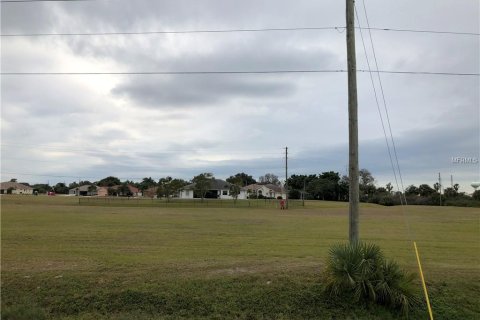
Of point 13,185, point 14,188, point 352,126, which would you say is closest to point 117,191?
point 14,188

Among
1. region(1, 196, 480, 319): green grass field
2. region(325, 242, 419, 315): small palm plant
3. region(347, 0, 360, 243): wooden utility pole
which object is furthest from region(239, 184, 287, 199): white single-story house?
region(325, 242, 419, 315): small palm plant

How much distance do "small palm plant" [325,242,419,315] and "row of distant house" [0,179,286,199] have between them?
4396 inches

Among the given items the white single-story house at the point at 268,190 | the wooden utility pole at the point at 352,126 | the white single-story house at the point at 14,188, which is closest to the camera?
the wooden utility pole at the point at 352,126

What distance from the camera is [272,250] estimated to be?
54.9 feet

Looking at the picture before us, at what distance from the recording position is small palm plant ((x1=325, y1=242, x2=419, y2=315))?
9.62 metres

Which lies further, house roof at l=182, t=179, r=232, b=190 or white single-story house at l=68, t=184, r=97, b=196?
white single-story house at l=68, t=184, r=97, b=196

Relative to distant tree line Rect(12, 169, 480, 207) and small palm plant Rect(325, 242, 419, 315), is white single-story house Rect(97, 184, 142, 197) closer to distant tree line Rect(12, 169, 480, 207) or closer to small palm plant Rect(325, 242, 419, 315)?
distant tree line Rect(12, 169, 480, 207)

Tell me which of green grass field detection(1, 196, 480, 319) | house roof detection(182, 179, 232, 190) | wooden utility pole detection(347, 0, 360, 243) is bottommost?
green grass field detection(1, 196, 480, 319)

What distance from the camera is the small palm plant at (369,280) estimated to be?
9617mm

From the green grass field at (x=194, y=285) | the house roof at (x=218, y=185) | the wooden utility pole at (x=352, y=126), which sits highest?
the house roof at (x=218, y=185)

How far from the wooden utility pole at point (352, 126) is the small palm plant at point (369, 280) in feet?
3.74

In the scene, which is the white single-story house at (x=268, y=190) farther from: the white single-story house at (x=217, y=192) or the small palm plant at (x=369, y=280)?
the small palm plant at (x=369, y=280)

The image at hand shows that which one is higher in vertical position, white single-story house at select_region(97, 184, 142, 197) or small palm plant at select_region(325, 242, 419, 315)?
white single-story house at select_region(97, 184, 142, 197)

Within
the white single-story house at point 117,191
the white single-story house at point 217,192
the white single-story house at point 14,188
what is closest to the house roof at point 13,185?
the white single-story house at point 14,188
